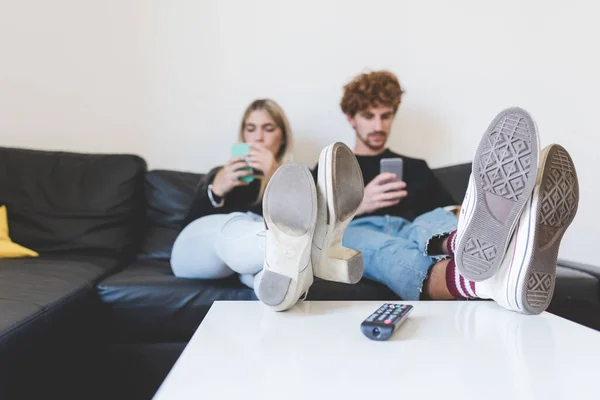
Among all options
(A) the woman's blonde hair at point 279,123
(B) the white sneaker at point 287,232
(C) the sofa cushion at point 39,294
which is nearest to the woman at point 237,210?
(A) the woman's blonde hair at point 279,123

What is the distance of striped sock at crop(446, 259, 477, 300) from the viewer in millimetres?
902

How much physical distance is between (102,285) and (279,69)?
111 cm

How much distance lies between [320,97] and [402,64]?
0.36 m

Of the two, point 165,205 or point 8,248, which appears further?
point 165,205

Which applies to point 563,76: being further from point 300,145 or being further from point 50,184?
point 50,184

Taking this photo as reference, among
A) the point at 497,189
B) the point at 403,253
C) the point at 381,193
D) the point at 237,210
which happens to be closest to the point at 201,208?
the point at 237,210

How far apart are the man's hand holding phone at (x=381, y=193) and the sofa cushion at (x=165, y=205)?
0.64m

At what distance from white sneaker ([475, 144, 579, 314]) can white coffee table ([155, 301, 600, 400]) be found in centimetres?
5

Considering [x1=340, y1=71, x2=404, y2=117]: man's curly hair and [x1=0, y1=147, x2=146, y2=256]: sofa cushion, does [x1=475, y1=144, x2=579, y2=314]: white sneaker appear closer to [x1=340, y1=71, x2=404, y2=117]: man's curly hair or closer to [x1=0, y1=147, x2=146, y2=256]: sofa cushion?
[x1=340, y1=71, x2=404, y2=117]: man's curly hair

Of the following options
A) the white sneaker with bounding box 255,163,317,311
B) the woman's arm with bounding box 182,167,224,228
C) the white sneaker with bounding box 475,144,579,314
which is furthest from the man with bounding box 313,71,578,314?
the woman's arm with bounding box 182,167,224,228

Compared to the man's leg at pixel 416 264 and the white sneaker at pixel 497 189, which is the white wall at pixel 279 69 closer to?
the man's leg at pixel 416 264

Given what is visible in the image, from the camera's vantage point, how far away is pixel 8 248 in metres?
1.43

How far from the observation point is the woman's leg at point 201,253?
1149 mm

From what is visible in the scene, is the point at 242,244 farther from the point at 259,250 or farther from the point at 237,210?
the point at 237,210
